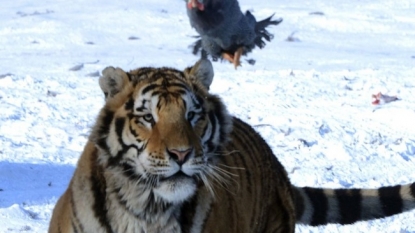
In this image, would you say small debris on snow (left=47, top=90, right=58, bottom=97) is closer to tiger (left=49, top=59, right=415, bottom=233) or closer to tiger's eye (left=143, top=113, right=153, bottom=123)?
tiger (left=49, top=59, right=415, bottom=233)

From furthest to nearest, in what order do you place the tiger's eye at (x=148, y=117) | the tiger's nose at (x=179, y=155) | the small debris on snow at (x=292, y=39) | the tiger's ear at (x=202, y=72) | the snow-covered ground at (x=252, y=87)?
the small debris on snow at (x=292, y=39) → the snow-covered ground at (x=252, y=87) → the tiger's ear at (x=202, y=72) → the tiger's eye at (x=148, y=117) → the tiger's nose at (x=179, y=155)

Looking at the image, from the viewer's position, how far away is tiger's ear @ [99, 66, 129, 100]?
3359mm

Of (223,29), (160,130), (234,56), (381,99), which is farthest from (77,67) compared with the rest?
(160,130)

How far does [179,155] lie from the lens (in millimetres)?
3115

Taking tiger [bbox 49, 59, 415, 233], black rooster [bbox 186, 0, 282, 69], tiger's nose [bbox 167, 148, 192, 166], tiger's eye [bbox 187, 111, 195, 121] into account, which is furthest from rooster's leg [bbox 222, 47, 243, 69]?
tiger's nose [bbox 167, 148, 192, 166]

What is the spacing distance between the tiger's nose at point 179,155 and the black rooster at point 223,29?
10.4 metres

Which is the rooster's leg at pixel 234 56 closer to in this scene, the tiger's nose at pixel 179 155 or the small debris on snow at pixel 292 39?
the small debris on snow at pixel 292 39

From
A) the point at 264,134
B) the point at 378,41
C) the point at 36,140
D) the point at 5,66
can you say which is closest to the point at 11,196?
the point at 36,140

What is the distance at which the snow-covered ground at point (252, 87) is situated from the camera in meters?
6.71

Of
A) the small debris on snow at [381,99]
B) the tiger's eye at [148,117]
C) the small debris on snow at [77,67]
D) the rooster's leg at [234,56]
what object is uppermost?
the tiger's eye at [148,117]

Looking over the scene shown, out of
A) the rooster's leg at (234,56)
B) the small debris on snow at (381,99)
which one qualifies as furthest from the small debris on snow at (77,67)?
the small debris on snow at (381,99)

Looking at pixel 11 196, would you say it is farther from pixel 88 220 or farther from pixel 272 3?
pixel 272 3

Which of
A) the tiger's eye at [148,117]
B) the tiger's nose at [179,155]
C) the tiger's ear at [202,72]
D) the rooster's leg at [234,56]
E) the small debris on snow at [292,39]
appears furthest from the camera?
the small debris on snow at [292,39]

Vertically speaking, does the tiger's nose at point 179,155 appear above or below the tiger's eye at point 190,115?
below
